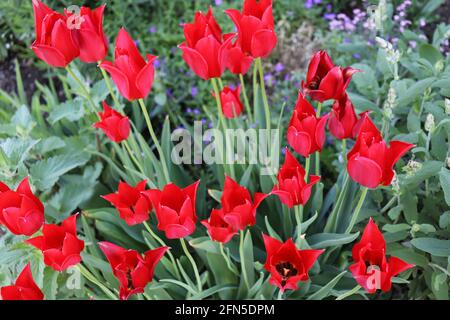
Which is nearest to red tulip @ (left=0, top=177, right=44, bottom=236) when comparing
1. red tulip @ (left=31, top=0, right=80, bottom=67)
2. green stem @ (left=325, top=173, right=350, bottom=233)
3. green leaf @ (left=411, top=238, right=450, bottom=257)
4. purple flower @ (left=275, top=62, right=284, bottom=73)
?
red tulip @ (left=31, top=0, right=80, bottom=67)

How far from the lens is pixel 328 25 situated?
208 cm

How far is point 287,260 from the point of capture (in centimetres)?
91

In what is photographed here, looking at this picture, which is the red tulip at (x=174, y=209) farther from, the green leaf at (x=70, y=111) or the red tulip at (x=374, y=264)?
the green leaf at (x=70, y=111)

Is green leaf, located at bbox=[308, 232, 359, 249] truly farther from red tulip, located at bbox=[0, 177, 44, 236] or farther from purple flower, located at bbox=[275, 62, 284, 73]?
purple flower, located at bbox=[275, 62, 284, 73]

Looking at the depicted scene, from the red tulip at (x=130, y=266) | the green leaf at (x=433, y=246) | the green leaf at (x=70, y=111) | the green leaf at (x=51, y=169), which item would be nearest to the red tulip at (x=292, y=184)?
the red tulip at (x=130, y=266)

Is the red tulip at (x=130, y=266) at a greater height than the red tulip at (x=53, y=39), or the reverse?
the red tulip at (x=53, y=39)

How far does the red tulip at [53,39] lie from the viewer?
94 cm

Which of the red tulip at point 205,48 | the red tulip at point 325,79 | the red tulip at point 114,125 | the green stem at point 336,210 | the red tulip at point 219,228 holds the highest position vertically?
the red tulip at point 205,48

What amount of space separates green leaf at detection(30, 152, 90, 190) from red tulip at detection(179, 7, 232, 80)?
1.70ft

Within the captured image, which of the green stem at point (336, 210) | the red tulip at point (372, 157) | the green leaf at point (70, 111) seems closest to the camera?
the red tulip at point (372, 157)

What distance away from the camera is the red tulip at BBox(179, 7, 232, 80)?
93 centimetres

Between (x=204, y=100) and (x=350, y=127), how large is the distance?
1009 millimetres

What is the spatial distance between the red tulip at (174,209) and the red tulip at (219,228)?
0.10ft
